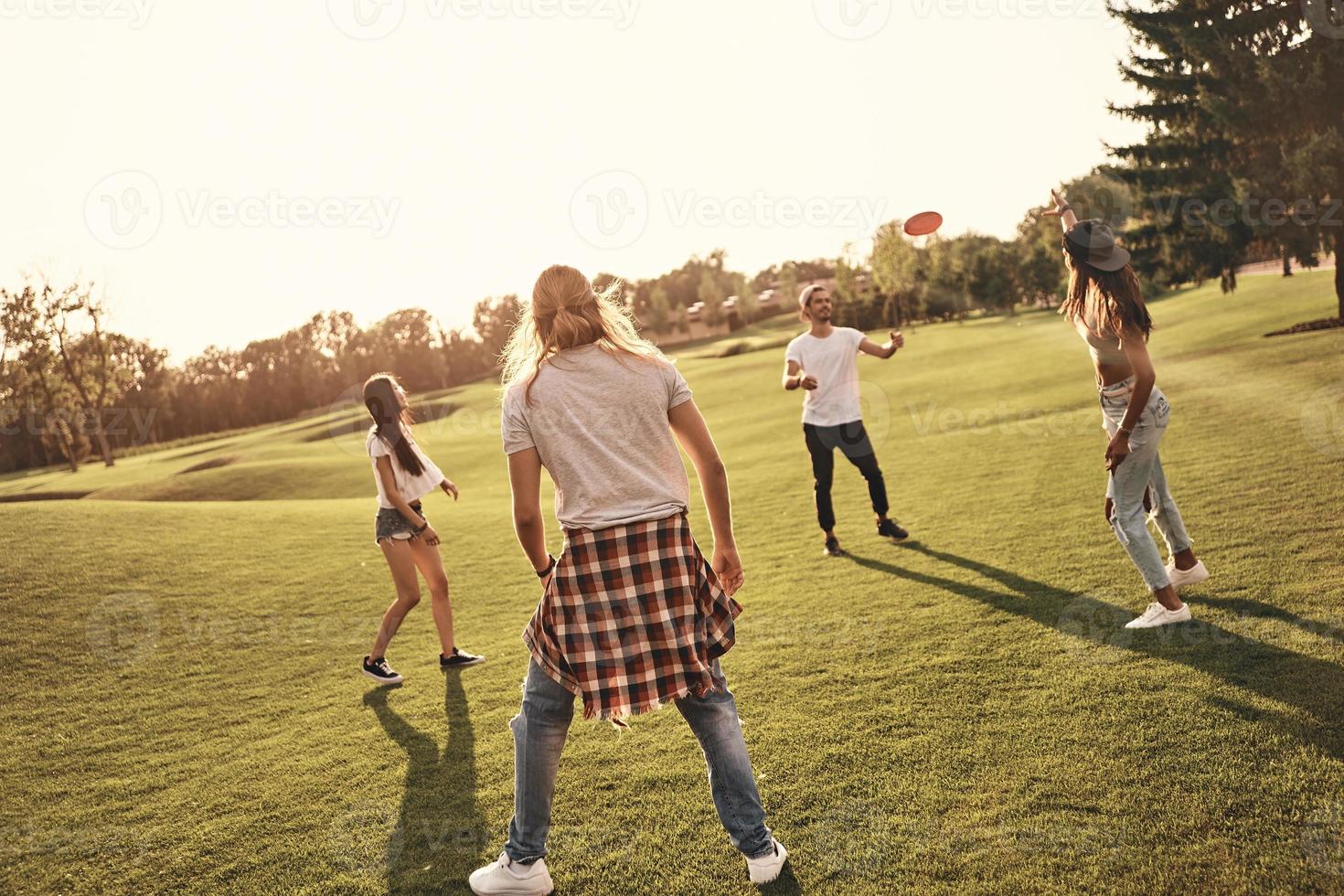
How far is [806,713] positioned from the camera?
5.23m

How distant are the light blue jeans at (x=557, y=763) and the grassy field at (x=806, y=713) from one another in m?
0.26

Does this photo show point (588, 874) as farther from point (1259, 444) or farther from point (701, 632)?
point (1259, 444)

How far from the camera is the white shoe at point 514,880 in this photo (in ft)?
12.2

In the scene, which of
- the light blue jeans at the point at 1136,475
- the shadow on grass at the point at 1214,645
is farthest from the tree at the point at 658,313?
the light blue jeans at the point at 1136,475

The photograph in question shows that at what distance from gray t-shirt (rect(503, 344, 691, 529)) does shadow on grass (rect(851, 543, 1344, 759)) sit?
3.30 metres

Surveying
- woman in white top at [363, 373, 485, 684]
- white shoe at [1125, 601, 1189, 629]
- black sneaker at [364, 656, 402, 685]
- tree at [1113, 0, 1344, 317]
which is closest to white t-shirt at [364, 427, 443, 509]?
woman in white top at [363, 373, 485, 684]

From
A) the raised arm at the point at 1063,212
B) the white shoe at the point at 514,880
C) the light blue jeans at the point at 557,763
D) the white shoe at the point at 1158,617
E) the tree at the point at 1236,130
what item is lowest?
the white shoe at the point at 1158,617

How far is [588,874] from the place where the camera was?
12.6 ft

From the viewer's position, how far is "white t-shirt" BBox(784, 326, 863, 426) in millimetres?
8930

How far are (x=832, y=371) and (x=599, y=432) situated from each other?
583 cm

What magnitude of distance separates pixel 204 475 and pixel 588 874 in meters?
28.4

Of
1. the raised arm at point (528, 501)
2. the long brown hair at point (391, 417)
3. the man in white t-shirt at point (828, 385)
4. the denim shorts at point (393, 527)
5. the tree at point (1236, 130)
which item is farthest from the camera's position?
the tree at point (1236, 130)

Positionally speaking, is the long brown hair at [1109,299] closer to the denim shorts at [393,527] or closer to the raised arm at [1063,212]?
the raised arm at [1063,212]

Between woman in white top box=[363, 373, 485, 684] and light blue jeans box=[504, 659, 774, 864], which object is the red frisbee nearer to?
woman in white top box=[363, 373, 485, 684]
